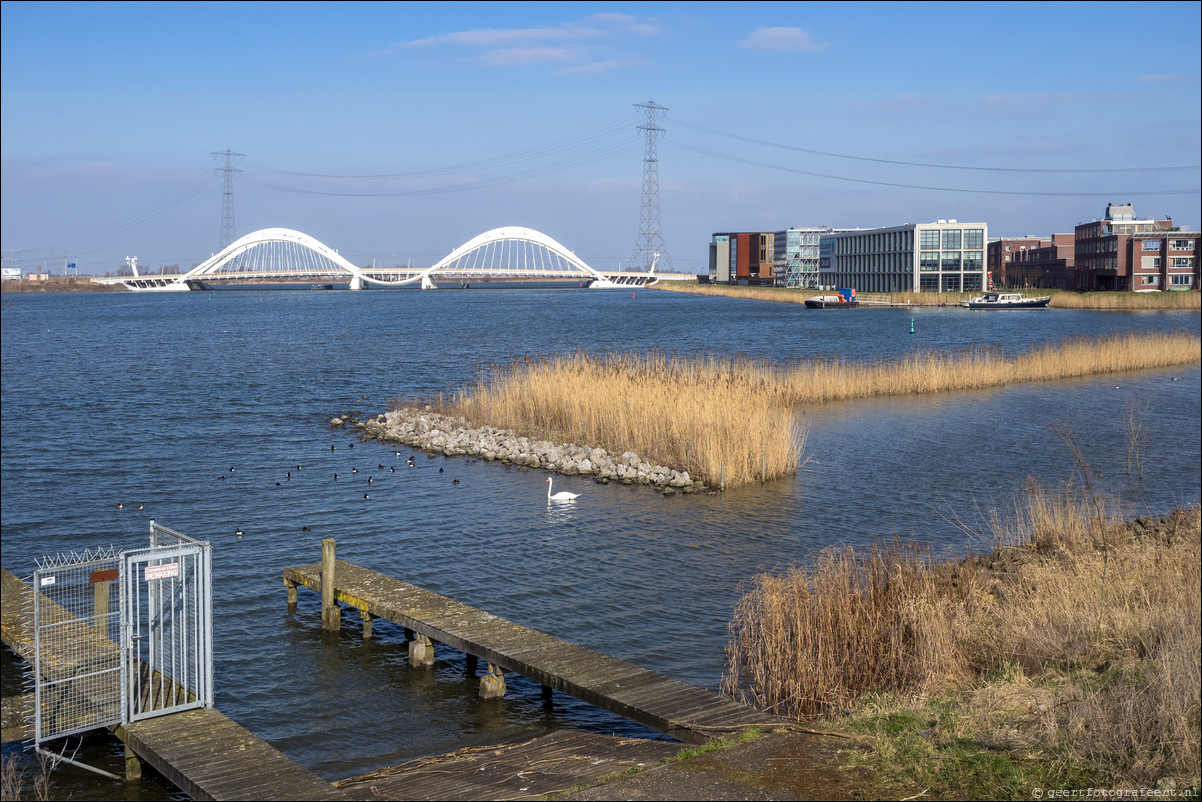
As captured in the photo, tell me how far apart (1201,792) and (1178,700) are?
0.60 metres

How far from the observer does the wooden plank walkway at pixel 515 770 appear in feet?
22.2

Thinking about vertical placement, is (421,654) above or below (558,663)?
below

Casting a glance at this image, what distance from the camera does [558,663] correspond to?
29.6 feet

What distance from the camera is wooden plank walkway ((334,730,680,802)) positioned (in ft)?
22.2

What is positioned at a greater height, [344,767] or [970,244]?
[970,244]

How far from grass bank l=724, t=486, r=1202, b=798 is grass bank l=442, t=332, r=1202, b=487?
24.7ft

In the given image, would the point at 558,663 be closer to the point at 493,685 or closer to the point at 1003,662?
the point at 493,685

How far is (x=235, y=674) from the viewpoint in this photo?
10.5 m

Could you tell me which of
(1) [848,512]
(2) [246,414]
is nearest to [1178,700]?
(1) [848,512]

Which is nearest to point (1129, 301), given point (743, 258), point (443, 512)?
point (443, 512)

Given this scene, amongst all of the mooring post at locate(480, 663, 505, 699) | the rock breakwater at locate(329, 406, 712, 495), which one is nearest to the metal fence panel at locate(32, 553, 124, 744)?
the mooring post at locate(480, 663, 505, 699)

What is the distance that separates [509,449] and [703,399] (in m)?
4.52

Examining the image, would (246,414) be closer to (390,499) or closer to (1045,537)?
(390,499)

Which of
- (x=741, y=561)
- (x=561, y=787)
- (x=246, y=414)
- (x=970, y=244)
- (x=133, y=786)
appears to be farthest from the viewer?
(x=970, y=244)
